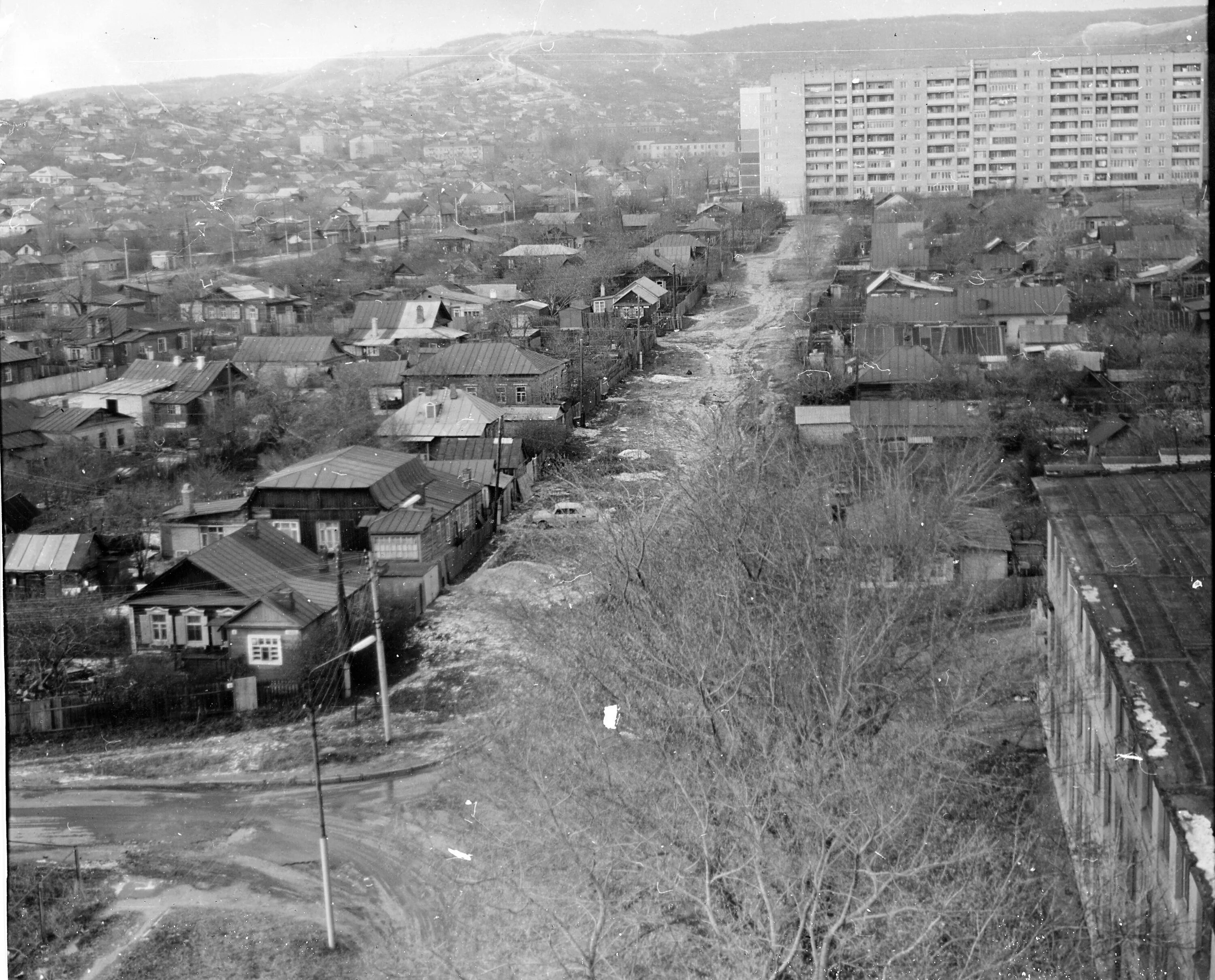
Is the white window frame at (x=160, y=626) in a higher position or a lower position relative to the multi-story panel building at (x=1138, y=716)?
lower

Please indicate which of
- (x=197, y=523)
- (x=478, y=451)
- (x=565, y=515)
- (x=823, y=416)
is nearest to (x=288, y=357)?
(x=478, y=451)

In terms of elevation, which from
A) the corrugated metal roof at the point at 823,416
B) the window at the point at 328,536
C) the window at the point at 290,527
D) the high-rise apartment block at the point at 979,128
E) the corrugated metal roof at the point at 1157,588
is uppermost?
the high-rise apartment block at the point at 979,128

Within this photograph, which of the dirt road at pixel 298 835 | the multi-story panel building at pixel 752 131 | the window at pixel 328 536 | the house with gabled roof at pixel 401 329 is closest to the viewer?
the dirt road at pixel 298 835

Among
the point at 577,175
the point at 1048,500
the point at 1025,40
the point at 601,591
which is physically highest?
the point at 1025,40

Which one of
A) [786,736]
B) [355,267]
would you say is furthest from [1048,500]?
[355,267]

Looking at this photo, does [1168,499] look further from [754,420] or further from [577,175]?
[577,175]

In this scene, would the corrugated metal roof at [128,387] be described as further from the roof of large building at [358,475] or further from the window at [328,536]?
the window at [328,536]

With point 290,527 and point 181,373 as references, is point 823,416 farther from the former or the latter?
point 181,373

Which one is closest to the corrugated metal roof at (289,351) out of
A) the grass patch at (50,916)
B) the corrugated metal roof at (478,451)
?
the corrugated metal roof at (478,451)
